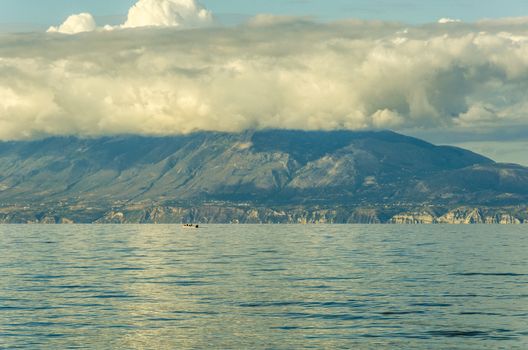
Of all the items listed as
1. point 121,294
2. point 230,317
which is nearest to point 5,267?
point 121,294

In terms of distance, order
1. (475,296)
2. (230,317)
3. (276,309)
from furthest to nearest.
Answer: (475,296), (276,309), (230,317)

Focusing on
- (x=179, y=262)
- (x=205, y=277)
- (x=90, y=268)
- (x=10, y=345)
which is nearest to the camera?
(x=10, y=345)

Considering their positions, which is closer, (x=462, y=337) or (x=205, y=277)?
(x=462, y=337)

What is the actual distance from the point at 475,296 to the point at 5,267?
340ft

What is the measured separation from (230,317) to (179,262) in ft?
317

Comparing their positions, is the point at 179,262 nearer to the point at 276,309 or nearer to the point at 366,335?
the point at 276,309

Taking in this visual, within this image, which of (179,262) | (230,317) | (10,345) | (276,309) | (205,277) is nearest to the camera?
(10,345)

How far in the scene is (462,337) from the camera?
89.0m

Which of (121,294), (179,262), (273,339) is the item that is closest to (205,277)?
(121,294)

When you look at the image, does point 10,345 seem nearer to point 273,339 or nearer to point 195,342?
point 195,342

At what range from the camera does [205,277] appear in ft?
504

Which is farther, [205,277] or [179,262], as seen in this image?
[179,262]

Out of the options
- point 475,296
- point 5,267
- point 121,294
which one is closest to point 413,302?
point 475,296

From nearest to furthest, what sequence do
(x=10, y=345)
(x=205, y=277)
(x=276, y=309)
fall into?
(x=10, y=345), (x=276, y=309), (x=205, y=277)
